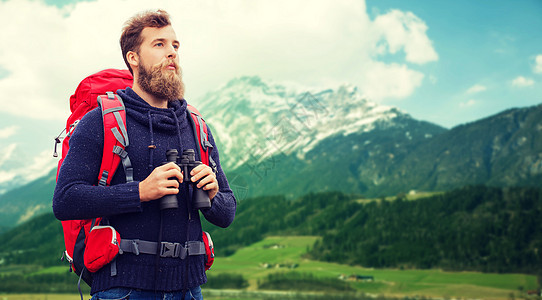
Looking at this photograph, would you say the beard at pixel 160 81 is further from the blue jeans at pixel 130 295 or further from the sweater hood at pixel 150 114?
the blue jeans at pixel 130 295

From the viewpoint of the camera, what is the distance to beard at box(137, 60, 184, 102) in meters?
4.45

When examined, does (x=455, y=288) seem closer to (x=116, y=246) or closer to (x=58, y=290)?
(x=58, y=290)

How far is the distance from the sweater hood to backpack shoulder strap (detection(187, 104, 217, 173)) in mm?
196

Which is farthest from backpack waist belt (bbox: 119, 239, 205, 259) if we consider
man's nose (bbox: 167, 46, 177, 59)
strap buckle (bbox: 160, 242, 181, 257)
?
man's nose (bbox: 167, 46, 177, 59)

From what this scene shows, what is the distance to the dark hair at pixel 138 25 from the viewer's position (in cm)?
450

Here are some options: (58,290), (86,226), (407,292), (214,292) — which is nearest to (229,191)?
(86,226)

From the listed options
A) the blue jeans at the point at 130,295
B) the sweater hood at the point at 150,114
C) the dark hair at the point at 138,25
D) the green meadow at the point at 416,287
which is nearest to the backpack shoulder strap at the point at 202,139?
the sweater hood at the point at 150,114

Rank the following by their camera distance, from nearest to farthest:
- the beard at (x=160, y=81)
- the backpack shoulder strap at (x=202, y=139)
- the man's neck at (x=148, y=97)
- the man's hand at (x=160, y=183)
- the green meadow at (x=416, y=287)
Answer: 1. the man's hand at (x=160, y=183)
2. the beard at (x=160, y=81)
3. the man's neck at (x=148, y=97)
4. the backpack shoulder strap at (x=202, y=139)
5. the green meadow at (x=416, y=287)

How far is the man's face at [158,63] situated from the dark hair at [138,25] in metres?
0.04

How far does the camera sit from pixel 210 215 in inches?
179

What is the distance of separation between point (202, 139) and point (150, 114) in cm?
58

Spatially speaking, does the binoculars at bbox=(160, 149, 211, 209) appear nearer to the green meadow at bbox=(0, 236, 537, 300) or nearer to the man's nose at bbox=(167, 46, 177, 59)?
the man's nose at bbox=(167, 46, 177, 59)

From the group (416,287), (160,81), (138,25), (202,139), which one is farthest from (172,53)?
(416,287)

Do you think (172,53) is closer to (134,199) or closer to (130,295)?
(134,199)
